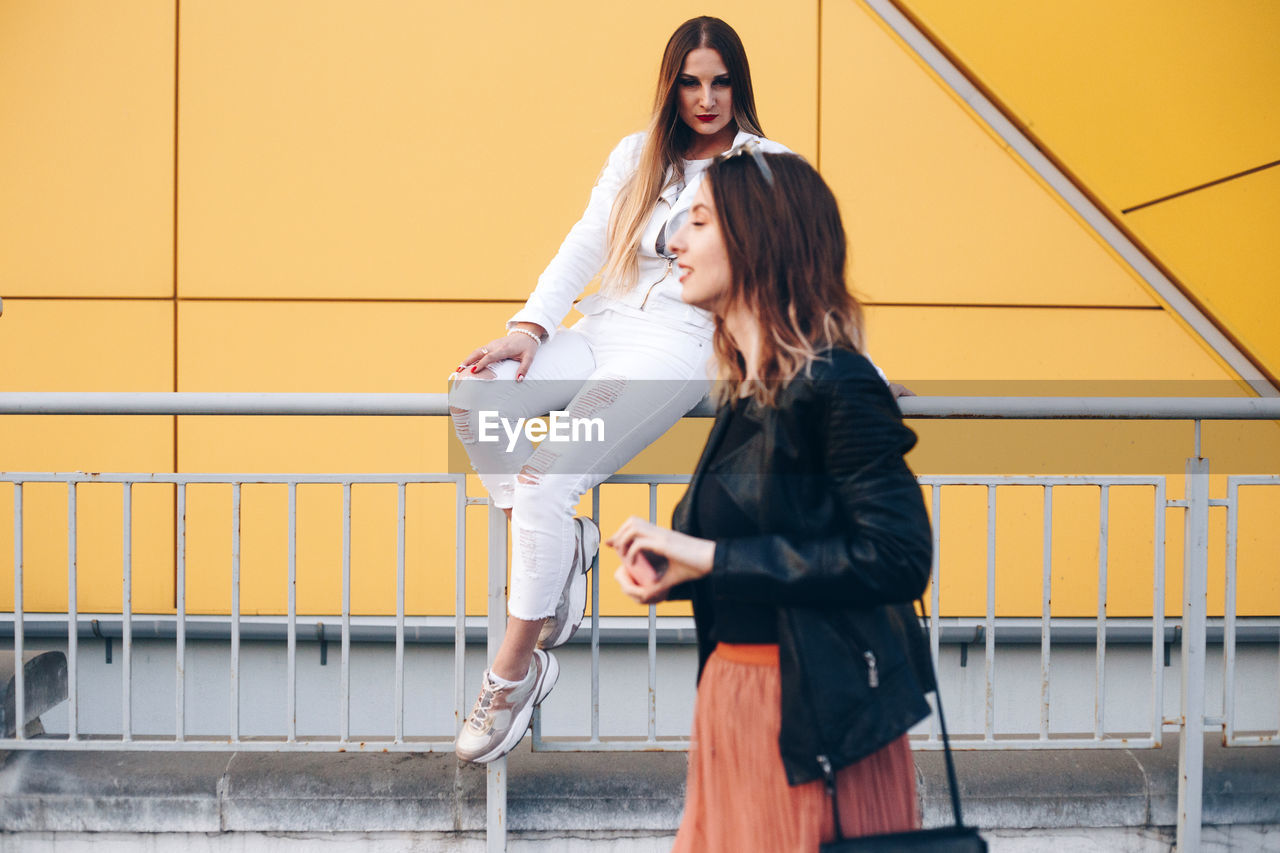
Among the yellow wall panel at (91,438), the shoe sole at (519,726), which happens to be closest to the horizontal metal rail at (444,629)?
the yellow wall panel at (91,438)

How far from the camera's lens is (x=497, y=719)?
220 centimetres

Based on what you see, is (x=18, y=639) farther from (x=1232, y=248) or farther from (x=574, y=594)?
(x=1232, y=248)

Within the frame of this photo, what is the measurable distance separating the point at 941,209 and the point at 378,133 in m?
2.63

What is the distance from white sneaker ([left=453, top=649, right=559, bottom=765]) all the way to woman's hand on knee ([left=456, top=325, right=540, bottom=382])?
73 cm

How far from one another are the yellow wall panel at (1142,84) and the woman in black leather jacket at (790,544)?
3675 mm

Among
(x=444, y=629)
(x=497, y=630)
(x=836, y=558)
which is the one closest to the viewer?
(x=836, y=558)

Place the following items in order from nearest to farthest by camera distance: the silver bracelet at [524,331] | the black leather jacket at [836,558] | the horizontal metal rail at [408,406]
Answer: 1. the black leather jacket at [836,558]
2. the silver bracelet at [524,331]
3. the horizontal metal rail at [408,406]

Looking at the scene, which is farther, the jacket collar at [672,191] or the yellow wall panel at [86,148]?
the yellow wall panel at [86,148]

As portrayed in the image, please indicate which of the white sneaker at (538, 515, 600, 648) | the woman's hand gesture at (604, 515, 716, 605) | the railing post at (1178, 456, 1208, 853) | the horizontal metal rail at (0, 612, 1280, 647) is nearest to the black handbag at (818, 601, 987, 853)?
the woman's hand gesture at (604, 515, 716, 605)

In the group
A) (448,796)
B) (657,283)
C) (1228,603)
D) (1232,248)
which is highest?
(1232,248)

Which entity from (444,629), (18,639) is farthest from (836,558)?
(444,629)

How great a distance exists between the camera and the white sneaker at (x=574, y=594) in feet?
7.35

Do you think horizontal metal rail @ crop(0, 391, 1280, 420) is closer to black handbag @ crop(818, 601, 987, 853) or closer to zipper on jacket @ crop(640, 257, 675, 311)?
zipper on jacket @ crop(640, 257, 675, 311)

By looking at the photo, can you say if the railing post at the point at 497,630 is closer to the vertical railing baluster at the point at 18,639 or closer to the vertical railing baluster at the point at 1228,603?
the vertical railing baluster at the point at 18,639
